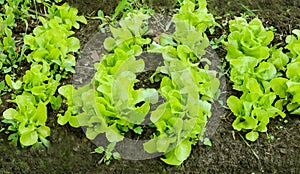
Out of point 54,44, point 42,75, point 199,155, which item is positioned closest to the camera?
point 199,155

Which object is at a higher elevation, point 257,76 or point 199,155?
point 257,76

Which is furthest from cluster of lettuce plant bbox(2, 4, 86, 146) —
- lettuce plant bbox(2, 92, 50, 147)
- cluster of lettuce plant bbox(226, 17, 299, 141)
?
cluster of lettuce plant bbox(226, 17, 299, 141)

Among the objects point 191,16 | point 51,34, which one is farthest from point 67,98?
point 191,16

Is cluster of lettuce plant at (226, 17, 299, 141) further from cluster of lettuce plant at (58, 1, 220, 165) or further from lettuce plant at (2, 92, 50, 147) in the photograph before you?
lettuce plant at (2, 92, 50, 147)

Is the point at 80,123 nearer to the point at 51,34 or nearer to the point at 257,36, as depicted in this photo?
the point at 51,34

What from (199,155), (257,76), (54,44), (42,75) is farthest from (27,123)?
(257,76)

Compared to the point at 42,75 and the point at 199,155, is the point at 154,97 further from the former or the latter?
the point at 42,75

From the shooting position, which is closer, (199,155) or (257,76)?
(199,155)
